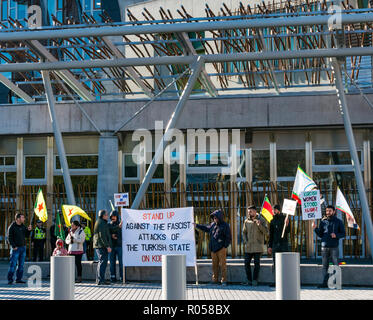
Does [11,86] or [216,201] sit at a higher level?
[11,86]

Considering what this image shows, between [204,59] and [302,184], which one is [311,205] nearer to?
[302,184]

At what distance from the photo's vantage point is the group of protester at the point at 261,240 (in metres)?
14.9

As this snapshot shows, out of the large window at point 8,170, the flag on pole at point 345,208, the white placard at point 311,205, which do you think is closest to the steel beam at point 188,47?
the white placard at point 311,205

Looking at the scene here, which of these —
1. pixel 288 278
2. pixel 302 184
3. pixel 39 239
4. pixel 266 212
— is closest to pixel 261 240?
pixel 266 212

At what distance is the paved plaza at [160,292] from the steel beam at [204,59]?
5.47 metres

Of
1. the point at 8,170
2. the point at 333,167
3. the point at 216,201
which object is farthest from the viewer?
the point at 8,170

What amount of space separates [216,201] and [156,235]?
290 inches

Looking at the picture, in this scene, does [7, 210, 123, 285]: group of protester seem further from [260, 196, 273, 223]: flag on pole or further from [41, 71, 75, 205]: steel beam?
[41, 71, 75, 205]: steel beam

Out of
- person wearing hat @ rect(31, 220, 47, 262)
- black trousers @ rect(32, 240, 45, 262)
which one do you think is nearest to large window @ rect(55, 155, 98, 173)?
person wearing hat @ rect(31, 220, 47, 262)

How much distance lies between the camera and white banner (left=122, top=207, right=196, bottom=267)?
1518 cm

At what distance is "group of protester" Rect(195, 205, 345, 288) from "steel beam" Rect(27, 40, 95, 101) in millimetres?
6552

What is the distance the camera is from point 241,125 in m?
22.0

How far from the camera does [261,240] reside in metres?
15.3
